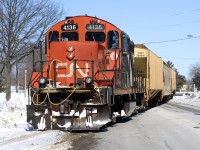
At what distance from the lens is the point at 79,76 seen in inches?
515

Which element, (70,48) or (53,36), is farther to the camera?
(53,36)

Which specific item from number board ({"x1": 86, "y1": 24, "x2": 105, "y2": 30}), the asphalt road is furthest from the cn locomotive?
the asphalt road

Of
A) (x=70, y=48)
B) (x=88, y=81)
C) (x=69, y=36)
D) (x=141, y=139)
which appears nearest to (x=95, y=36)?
(x=69, y=36)

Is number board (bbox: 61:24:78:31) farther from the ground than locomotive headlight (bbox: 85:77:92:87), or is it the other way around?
number board (bbox: 61:24:78:31)

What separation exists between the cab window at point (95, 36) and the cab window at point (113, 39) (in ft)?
0.85

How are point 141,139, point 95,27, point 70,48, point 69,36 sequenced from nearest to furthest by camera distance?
point 141,139, point 70,48, point 95,27, point 69,36

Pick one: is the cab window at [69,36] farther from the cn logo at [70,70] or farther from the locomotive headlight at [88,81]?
the locomotive headlight at [88,81]

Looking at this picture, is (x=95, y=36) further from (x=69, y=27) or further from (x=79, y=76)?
(x=79, y=76)

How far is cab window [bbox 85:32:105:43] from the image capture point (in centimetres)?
1418

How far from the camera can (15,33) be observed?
25.5 meters

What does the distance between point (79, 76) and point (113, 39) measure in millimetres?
2184

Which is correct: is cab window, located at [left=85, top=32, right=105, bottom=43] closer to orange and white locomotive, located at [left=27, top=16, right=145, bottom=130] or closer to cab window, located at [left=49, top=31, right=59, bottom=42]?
orange and white locomotive, located at [left=27, top=16, right=145, bottom=130]

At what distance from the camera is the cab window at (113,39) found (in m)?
14.2

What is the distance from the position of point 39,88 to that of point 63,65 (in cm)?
116
